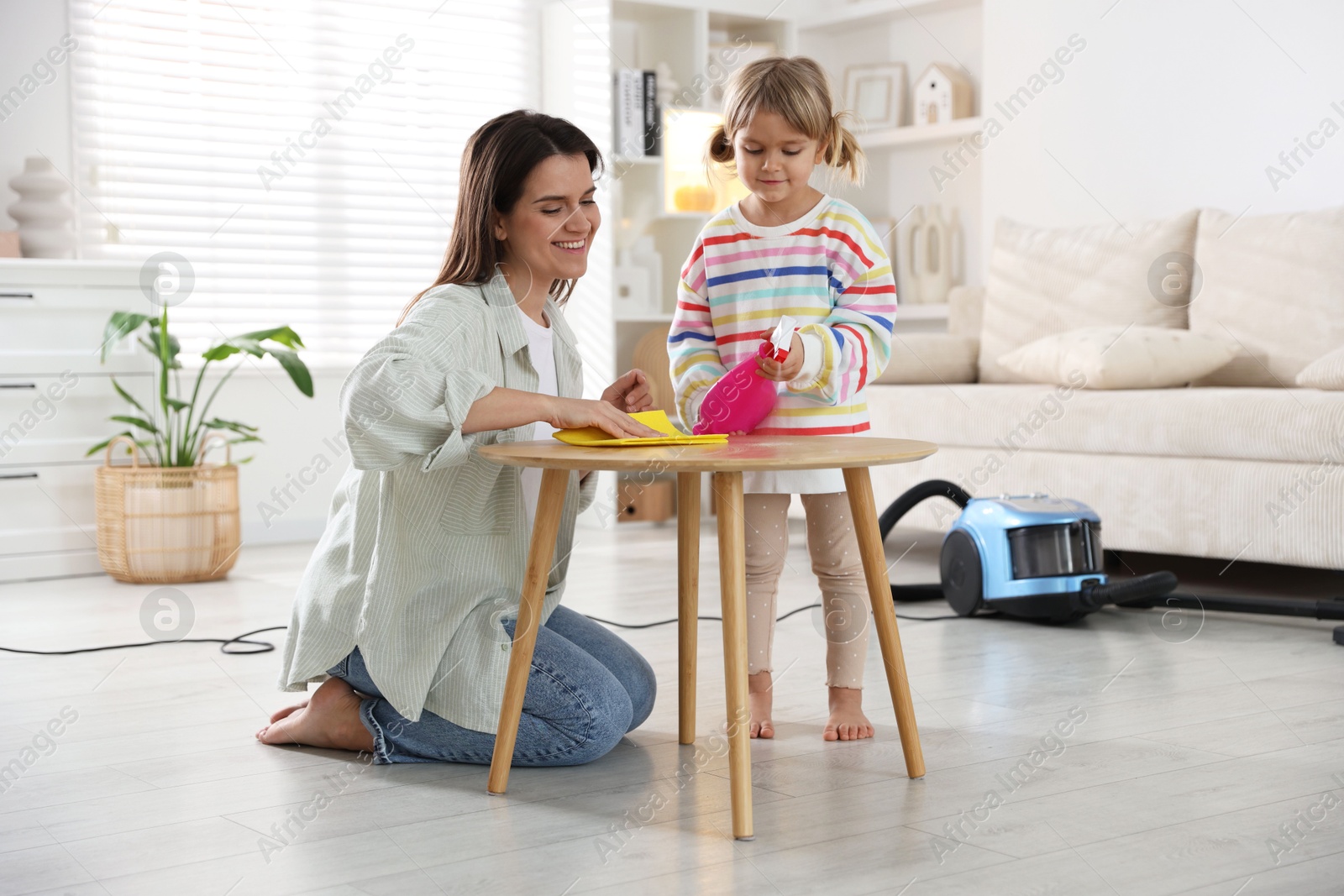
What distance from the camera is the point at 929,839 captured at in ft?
4.50

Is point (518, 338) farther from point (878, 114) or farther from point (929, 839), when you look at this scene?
point (878, 114)

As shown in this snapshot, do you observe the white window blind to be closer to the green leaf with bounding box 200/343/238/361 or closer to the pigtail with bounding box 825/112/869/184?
the green leaf with bounding box 200/343/238/361

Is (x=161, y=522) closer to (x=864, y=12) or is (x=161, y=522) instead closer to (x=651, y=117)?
(x=651, y=117)

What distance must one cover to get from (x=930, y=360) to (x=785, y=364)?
215 centimetres

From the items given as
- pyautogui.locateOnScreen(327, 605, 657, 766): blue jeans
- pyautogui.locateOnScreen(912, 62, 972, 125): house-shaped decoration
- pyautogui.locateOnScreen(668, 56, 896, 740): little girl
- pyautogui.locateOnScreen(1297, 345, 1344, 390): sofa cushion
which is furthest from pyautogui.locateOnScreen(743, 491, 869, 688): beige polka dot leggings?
pyautogui.locateOnScreen(912, 62, 972, 125): house-shaped decoration

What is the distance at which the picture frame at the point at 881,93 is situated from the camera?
4.64 m

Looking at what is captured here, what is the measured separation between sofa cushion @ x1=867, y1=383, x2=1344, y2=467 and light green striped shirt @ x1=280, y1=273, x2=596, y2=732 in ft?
5.34

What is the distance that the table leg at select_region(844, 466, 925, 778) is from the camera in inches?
60.1

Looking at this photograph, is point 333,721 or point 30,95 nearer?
point 333,721

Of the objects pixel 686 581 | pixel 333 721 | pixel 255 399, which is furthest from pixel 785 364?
pixel 255 399

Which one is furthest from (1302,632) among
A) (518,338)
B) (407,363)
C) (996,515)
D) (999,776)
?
(407,363)

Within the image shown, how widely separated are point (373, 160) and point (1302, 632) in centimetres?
304

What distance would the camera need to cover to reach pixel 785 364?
162cm

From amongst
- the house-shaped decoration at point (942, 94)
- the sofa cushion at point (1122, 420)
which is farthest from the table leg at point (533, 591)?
the house-shaped decoration at point (942, 94)
